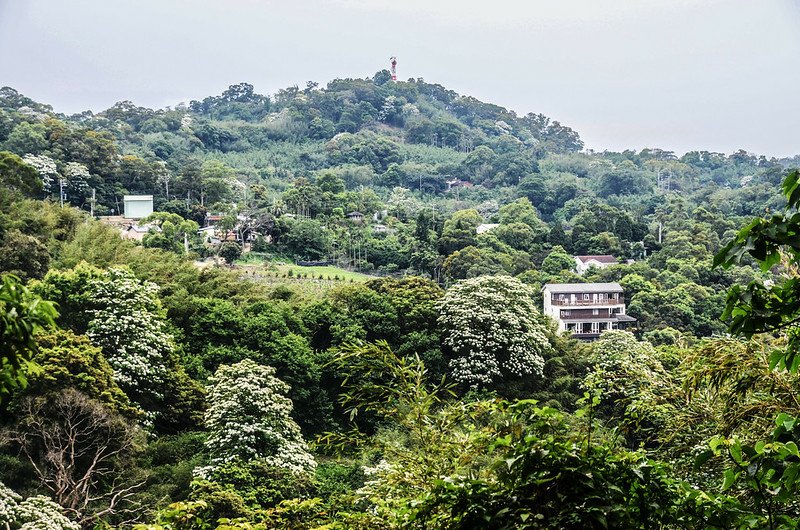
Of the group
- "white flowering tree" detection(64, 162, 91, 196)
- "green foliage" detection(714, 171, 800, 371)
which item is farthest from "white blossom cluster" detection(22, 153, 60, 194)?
"green foliage" detection(714, 171, 800, 371)

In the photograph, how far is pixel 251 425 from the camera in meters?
7.88

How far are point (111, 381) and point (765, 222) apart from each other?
763 cm

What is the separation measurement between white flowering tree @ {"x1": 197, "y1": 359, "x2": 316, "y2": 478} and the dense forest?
3 cm

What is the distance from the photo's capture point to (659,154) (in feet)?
187

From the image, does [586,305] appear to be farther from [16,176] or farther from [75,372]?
[75,372]

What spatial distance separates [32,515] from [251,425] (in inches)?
113

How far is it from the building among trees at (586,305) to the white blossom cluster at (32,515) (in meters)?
16.0

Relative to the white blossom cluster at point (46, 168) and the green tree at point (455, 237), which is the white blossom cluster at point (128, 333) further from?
the green tree at point (455, 237)

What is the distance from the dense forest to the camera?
153cm

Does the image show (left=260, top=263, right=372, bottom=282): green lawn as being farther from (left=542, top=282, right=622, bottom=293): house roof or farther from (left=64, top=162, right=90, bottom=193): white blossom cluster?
(left=64, top=162, right=90, bottom=193): white blossom cluster

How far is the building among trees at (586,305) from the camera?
20.0 meters

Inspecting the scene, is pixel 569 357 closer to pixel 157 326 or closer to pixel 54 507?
pixel 157 326

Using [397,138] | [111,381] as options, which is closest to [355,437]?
[111,381]

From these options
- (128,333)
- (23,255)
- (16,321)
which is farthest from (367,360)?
(23,255)
